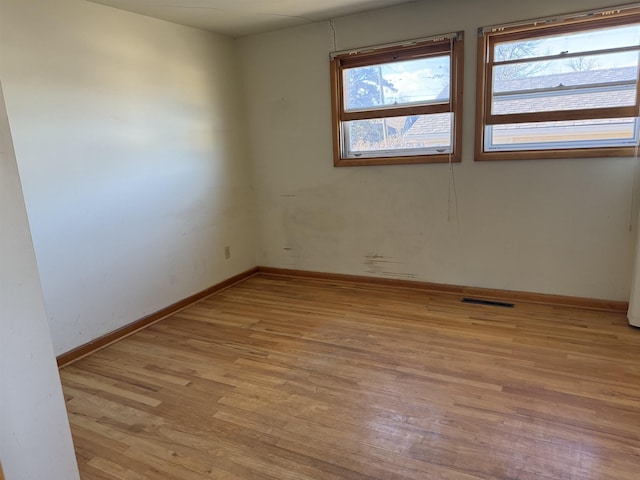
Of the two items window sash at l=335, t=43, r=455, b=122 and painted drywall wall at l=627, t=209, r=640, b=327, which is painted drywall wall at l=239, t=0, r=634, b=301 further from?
painted drywall wall at l=627, t=209, r=640, b=327

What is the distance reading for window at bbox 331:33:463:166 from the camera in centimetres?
332

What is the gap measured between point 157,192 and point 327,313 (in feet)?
5.49

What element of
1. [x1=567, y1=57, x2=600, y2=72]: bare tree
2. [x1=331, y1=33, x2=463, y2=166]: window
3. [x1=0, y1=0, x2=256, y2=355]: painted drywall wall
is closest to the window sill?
[x1=331, y1=33, x2=463, y2=166]: window

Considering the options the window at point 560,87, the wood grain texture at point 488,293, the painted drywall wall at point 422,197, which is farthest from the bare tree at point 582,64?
the wood grain texture at point 488,293

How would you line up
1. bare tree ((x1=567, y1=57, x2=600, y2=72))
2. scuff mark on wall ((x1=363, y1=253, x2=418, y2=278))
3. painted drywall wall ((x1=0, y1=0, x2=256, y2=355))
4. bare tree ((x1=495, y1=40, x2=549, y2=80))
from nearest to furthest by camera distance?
painted drywall wall ((x1=0, y1=0, x2=256, y2=355)), bare tree ((x1=567, y1=57, x2=600, y2=72)), bare tree ((x1=495, y1=40, x2=549, y2=80)), scuff mark on wall ((x1=363, y1=253, x2=418, y2=278))

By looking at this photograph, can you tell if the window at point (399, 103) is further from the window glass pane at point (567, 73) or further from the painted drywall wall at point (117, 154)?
the painted drywall wall at point (117, 154)

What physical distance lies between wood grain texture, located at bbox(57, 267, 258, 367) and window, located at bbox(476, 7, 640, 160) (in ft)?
8.50

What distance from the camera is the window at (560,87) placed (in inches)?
111

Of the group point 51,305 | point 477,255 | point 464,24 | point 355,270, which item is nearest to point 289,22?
point 464,24

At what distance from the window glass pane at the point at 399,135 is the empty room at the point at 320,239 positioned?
0.07 feet

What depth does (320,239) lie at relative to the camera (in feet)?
13.6

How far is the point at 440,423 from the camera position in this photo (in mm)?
1942

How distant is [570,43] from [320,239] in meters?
2.53

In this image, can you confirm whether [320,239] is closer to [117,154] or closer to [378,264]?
[378,264]
